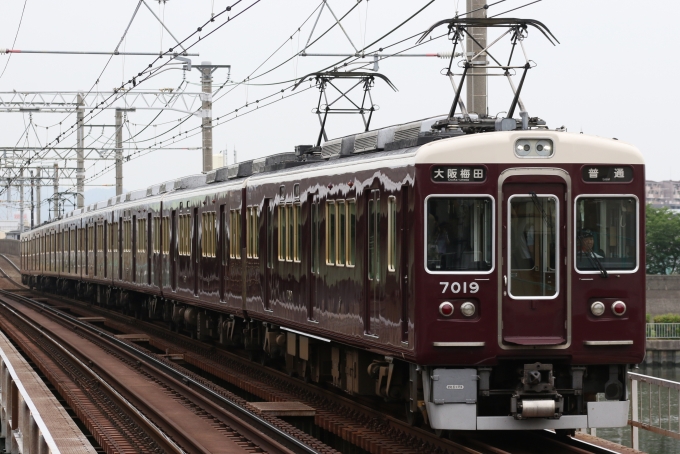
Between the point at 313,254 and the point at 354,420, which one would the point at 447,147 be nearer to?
the point at 354,420

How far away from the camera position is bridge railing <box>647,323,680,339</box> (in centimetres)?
5403

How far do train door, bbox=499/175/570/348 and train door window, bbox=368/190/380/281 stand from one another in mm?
1559

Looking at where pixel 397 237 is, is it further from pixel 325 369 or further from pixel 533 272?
pixel 325 369

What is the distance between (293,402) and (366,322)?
241 cm

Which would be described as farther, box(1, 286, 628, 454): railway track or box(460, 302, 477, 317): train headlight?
box(1, 286, 628, 454): railway track

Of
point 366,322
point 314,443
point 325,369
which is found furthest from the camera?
point 325,369

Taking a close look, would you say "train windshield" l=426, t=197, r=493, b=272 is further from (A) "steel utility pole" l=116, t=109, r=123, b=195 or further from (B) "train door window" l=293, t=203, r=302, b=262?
(A) "steel utility pole" l=116, t=109, r=123, b=195

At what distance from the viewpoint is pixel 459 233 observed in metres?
10.6

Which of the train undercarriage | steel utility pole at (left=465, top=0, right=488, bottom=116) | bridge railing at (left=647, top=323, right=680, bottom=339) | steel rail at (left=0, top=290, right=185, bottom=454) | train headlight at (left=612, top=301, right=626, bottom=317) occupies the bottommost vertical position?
bridge railing at (left=647, top=323, right=680, bottom=339)

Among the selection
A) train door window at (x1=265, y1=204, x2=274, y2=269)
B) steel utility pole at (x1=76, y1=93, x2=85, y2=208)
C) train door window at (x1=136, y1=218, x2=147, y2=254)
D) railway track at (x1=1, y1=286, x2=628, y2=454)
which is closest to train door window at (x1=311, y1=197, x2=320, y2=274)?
railway track at (x1=1, y1=286, x2=628, y2=454)

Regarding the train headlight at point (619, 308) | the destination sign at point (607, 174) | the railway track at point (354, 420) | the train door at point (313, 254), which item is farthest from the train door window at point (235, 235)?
the train headlight at point (619, 308)

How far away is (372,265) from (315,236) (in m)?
2.32

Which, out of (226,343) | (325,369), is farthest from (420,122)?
(226,343)

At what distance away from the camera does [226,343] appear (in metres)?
21.0
